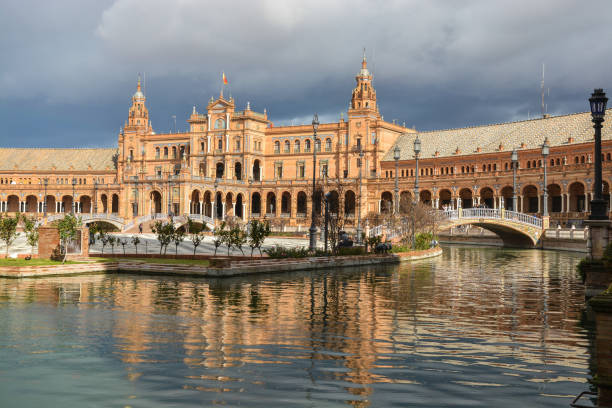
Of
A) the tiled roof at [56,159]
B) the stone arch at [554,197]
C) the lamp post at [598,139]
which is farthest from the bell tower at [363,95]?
the lamp post at [598,139]

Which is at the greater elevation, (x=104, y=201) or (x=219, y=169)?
(x=219, y=169)

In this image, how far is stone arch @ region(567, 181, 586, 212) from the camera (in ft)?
242

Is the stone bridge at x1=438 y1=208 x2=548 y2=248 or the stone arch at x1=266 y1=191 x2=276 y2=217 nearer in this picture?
the stone bridge at x1=438 y1=208 x2=548 y2=248

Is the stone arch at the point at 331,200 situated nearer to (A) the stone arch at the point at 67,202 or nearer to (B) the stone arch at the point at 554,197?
(B) the stone arch at the point at 554,197

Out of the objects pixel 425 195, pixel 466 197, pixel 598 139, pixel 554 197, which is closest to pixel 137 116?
pixel 425 195

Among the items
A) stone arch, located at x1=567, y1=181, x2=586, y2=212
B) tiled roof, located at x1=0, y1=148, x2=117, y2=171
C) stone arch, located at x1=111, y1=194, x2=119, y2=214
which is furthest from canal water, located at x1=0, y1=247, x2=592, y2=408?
tiled roof, located at x1=0, y1=148, x2=117, y2=171

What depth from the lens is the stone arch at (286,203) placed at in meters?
104

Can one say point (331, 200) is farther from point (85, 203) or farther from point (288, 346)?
point (85, 203)

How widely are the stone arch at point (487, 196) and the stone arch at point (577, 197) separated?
1036 centimetres

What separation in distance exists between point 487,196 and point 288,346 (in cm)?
7679

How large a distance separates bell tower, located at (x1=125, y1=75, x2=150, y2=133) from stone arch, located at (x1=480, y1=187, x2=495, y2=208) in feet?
203

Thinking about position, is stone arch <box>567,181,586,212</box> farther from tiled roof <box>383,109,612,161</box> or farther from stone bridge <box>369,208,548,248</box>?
stone bridge <box>369,208,548,248</box>

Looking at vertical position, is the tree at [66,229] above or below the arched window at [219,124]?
below

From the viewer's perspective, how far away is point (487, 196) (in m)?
85.4
